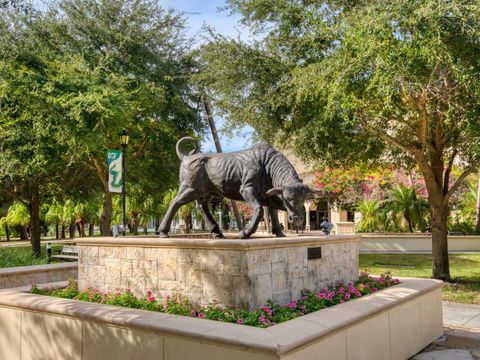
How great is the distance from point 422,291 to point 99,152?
1262 cm

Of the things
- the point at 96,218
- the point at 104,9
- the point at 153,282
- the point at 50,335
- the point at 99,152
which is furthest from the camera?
the point at 96,218

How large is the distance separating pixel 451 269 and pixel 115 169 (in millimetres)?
12711

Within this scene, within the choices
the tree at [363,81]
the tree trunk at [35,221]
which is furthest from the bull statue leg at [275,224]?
the tree trunk at [35,221]

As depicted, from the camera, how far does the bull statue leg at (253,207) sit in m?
7.32

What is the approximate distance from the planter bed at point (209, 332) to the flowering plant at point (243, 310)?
0.45 metres

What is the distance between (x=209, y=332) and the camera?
5000mm

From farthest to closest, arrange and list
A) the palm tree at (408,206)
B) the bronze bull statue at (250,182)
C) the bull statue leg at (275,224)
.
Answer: the palm tree at (408,206) < the bull statue leg at (275,224) < the bronze bull statue at (250,182)

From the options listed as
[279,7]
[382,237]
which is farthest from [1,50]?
[382,237]

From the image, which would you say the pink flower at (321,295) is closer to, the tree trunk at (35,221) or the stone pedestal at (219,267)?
the stone pedestal at (219,267)

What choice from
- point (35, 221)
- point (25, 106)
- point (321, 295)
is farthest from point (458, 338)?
point (35, 221)

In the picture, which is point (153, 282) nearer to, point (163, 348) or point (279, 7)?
point (163, 348)

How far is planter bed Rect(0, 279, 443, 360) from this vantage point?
488 cm

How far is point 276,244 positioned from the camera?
22.4ft

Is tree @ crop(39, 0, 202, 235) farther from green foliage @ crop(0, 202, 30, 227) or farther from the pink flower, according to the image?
green foliage @ crop(0, 202, 30, 227)
